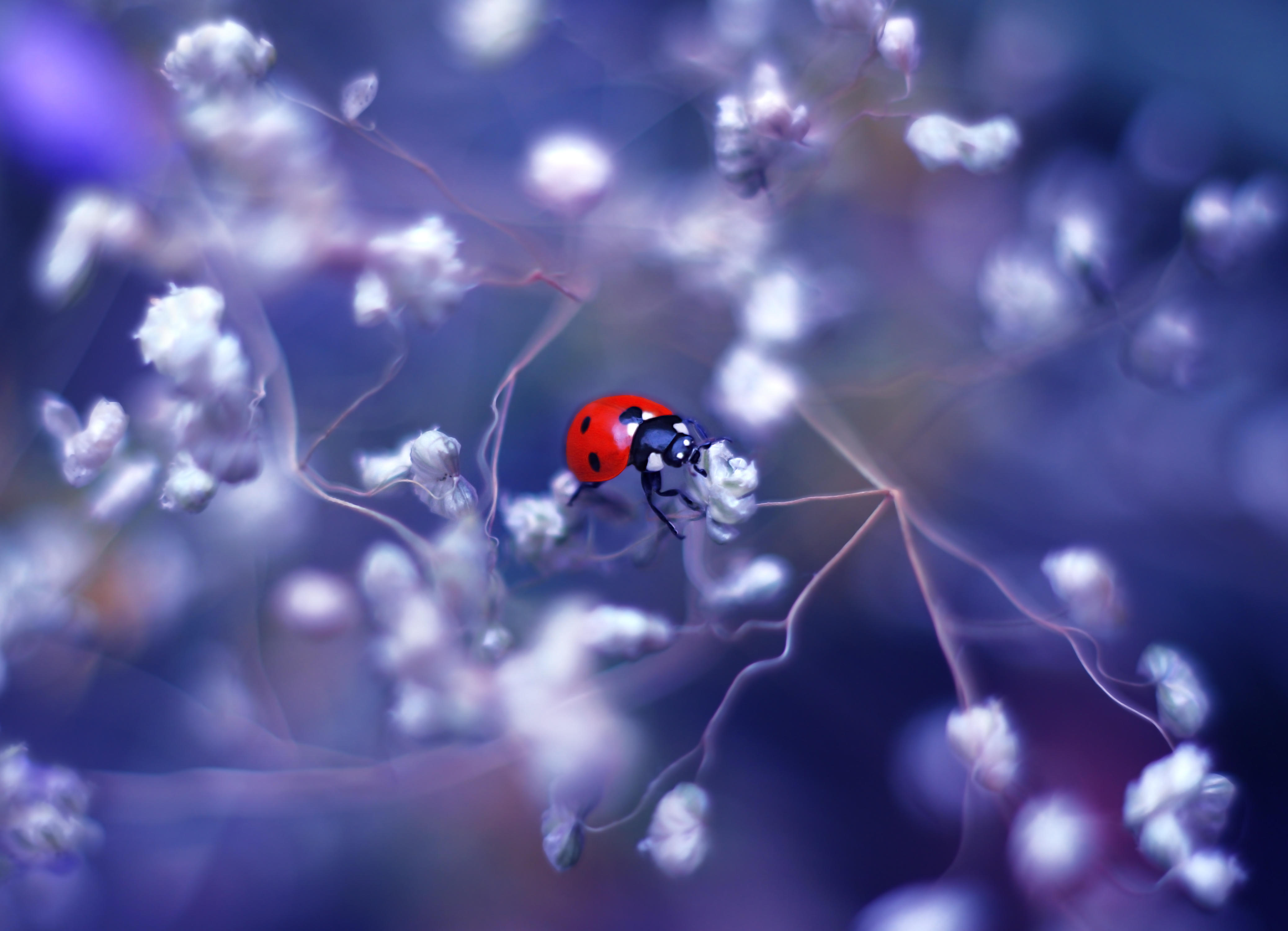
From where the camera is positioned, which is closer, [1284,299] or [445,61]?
[1284,299]

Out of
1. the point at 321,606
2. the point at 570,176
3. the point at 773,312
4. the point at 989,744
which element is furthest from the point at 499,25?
the point at 989,744

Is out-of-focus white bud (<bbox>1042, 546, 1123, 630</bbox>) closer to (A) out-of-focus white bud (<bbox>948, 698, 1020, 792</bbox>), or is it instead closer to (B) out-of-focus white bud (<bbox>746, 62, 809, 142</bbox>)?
(A) out-of-focus white bud (<bbox>948, 698, 1020, 792</bbox>)

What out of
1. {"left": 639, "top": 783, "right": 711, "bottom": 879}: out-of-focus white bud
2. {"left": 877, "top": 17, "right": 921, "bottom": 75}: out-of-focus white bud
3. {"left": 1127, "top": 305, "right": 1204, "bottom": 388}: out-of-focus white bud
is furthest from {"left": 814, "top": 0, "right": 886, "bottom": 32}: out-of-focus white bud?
{"left": 639, "top": 783, "right": 711, "bottom": 879}: out-of-focus white bud

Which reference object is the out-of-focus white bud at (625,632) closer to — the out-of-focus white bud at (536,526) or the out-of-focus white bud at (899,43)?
the out-of-focus white bud at (536,526)

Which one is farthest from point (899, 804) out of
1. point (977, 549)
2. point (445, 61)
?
point (445, 61)

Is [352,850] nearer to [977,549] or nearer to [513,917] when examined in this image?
[513,917]

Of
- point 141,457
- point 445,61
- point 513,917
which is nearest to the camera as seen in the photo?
point 141,457

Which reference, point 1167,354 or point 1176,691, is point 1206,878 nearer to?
point 1176,691
